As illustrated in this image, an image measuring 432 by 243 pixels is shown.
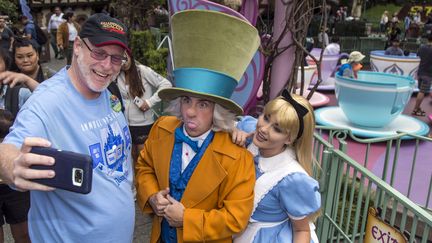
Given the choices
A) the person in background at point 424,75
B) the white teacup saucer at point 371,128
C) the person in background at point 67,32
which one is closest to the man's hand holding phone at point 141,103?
the white teacup saucer at point 371,128

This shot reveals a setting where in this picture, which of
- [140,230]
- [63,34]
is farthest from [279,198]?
[63,34]

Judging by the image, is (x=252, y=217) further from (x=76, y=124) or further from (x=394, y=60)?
(x=394, y=60)

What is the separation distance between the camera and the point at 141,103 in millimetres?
3602

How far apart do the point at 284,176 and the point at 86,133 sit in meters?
0.88

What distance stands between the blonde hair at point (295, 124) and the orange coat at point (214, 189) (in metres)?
0.22

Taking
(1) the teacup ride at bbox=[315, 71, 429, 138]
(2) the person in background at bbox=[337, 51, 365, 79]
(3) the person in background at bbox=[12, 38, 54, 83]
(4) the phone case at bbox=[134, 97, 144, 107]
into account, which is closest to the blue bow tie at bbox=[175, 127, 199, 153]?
(3) the person in background at bbox=[12, 38, 54, 83]

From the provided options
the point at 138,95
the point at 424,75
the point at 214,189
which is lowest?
the point at 424,75

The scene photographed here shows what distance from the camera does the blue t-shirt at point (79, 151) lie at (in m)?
1.49

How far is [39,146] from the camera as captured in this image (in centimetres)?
117

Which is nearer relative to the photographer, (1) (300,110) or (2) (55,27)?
(1) (300,110)

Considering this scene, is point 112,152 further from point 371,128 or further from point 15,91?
point 371,128

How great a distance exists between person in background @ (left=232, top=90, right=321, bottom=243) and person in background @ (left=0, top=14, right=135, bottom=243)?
1.93 feet

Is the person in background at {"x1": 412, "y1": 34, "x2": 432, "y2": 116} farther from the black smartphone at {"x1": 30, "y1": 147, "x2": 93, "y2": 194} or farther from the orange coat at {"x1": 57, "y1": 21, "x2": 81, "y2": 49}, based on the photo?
the orange coat at {"x1": 57, "y1": 21, "x2": 81, "y2": 49}

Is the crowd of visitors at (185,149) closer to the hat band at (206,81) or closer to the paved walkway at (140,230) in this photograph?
the hat band at (206,81)
